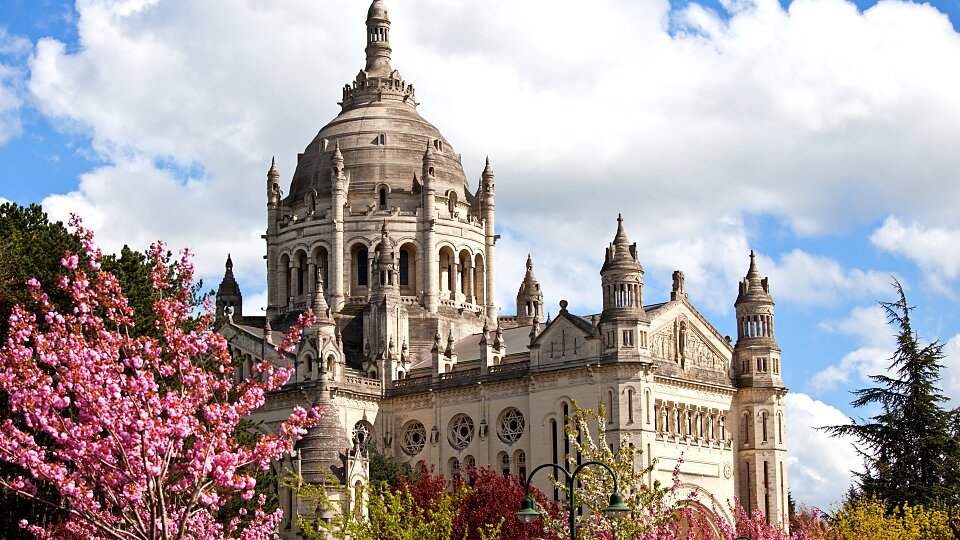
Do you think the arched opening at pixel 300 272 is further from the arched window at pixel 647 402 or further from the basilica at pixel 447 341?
the arched window at pixel 647 402

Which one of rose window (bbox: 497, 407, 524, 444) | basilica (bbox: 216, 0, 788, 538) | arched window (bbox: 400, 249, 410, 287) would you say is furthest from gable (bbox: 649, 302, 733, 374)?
arched window (bbox: 400, 249, 410, 287)

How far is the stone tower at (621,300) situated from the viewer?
77.3 metres

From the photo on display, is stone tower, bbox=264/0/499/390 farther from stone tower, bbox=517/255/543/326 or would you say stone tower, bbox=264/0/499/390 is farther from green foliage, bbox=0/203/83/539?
green foliage, bbox=0/203/83/539

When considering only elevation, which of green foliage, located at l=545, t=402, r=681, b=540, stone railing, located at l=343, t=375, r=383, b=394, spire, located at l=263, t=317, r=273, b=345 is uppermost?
spire, located at l=263, t=317, r=273, b=345

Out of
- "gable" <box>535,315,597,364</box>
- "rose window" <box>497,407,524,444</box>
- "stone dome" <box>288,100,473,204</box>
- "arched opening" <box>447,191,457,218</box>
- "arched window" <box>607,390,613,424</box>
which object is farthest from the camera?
"arched opening" <box>447,191,457,218</box>

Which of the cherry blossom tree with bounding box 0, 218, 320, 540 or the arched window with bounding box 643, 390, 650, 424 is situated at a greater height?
the arched window with bounding box 643, 390, 650, 424

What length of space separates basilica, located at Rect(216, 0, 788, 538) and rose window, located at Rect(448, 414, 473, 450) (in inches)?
3.3

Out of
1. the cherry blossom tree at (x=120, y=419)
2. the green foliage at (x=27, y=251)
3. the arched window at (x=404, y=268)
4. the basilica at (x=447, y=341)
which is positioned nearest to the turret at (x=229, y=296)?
the basilica at (x=447, y=341)

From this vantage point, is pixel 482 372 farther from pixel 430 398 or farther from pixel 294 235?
pixel 294 235

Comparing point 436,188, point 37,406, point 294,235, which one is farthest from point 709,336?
point 37,406

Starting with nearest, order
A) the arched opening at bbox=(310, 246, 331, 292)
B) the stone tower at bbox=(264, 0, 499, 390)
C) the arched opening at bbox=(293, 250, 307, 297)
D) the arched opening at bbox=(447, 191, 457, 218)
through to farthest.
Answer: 1. the stone tower at bbox=(264, 0, 499, 390)
2. the arched opening at bbox=(310, 246, 331, 292)
3. the arched opening at bbox=(293, 250, 307, 297)
4. the arched opening at bbox=(447, 191, 457, 218)

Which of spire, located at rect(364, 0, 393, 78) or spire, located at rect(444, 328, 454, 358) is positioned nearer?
spire, located at rect(444, 328, 454, 358)

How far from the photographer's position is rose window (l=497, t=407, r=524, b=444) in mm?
83188

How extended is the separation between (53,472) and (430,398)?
5553cm
